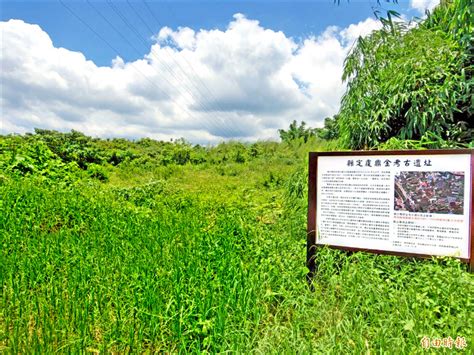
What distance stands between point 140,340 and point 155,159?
14.5m

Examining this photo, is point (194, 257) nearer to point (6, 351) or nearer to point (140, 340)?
point (140, 340)

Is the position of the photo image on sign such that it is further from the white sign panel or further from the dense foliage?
the dense foliage

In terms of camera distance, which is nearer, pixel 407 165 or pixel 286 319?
pixel 286 319

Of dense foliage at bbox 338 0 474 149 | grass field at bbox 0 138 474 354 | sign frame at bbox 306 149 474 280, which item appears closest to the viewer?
grass field at bbox 0 138 474 354

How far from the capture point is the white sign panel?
2.63m

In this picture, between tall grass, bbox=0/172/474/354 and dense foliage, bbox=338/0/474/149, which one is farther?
dense foliage, bbox=338/0/474/149

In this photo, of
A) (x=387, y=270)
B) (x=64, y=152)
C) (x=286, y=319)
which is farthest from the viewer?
(x=64, y=152)

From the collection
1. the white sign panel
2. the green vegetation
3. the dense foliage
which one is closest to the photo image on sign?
the white sign panel

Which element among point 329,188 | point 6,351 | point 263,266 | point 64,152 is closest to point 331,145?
point 329,188

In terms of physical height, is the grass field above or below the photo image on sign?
below

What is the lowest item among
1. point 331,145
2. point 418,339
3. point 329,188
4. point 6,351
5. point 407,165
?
point 6,351

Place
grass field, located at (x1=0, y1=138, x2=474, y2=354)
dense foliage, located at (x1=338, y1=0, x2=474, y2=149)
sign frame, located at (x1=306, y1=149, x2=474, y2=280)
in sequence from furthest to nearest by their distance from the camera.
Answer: dense foliage, located at (x1=338, y1=0, x2=474, y2=149) → sign frame, located at (x1=306, y1=149, x2=474, y2=280) → grass field, located at (x1=0, y1=138, x2=474, y2=354)

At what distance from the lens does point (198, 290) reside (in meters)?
2.52

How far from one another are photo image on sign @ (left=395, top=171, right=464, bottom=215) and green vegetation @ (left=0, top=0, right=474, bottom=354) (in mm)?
432
